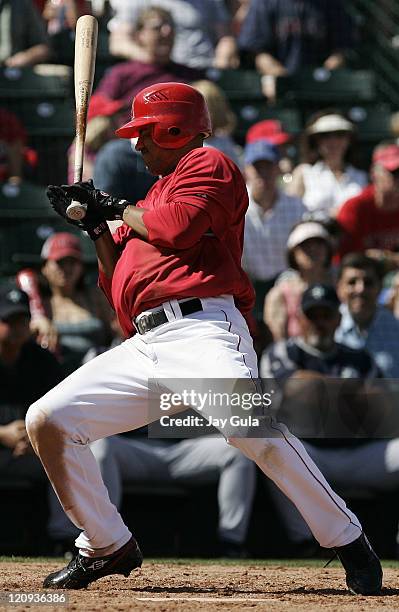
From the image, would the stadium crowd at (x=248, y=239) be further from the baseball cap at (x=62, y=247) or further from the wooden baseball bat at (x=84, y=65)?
the wooden baseball bat at (x=84, y=65)

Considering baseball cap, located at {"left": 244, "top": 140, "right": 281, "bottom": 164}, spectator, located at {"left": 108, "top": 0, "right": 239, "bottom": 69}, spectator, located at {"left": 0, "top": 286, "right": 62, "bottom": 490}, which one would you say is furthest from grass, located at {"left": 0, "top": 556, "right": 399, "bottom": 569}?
spectator, located at {"left": 108, "top": 0, "right": 239, "bottom": 69}

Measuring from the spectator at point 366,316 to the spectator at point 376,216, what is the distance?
827mm

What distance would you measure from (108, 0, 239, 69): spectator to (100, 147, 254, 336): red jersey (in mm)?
5296

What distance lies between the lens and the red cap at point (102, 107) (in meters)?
8.20

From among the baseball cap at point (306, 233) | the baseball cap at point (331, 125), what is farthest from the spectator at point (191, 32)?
the baseball cap at point (306, 233)

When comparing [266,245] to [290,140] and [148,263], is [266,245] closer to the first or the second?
[290,140]

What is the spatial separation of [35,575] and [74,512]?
64 centimetres

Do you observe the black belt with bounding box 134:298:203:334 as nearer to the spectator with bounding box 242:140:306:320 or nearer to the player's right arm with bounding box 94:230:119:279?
the player's right arm with bounding box 94:230:119:279

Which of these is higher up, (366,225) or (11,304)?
(366,225)

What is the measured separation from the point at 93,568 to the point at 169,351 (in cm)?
87

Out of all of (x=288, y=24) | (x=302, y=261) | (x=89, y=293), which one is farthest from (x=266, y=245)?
(x=288, y=24)

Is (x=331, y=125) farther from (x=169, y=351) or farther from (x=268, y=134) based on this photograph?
(x=169, y=351)

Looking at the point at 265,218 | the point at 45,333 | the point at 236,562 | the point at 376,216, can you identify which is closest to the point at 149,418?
the point at 236,562

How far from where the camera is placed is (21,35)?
945 cm
